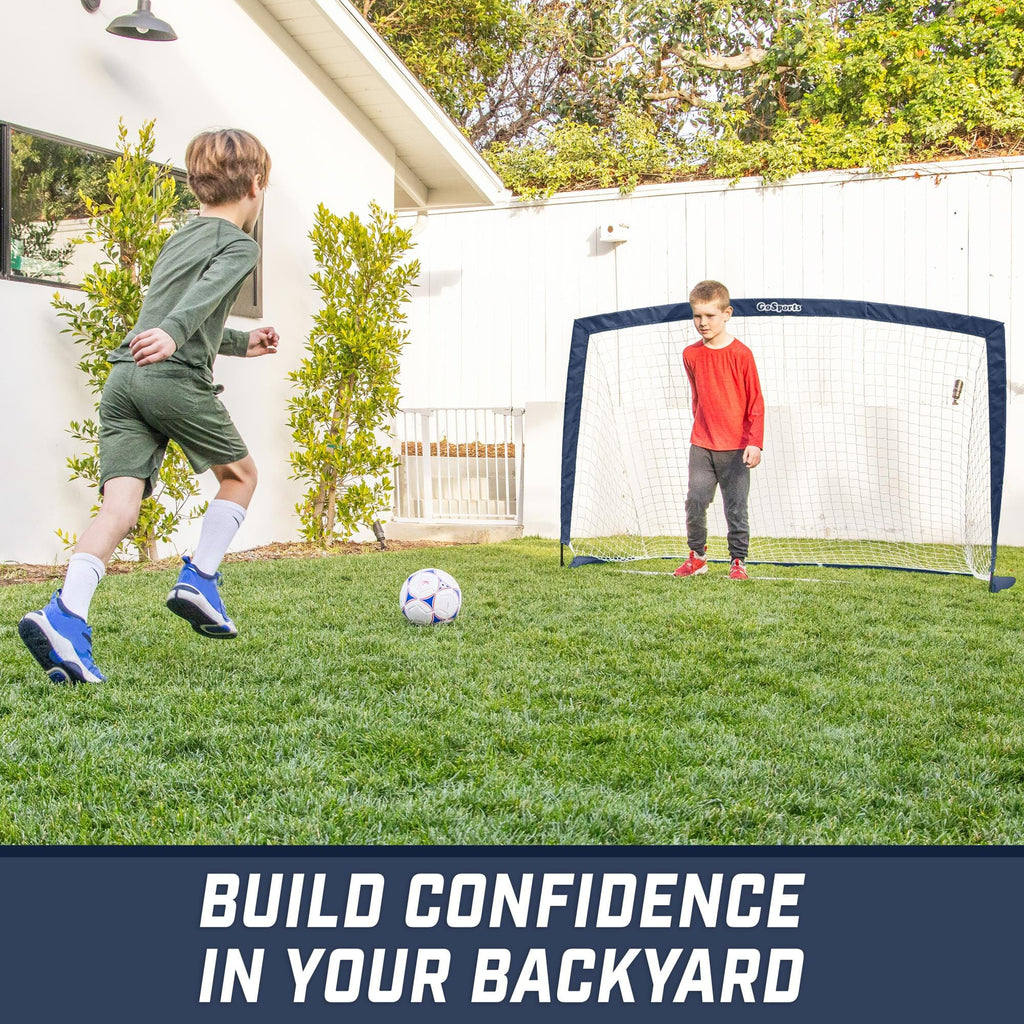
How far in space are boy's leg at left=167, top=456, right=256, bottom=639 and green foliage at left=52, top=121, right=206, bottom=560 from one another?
2930mm

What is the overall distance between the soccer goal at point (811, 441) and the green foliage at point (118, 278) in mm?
3638

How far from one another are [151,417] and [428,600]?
143cm

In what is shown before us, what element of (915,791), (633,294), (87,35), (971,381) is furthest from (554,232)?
(915,791)

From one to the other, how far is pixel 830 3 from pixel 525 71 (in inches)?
203

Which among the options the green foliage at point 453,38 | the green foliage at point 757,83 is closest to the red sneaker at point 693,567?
the green foliage at point 757,83

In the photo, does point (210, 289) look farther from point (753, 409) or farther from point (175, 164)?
point (175, 164)

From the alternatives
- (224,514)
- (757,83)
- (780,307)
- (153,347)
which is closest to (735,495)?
(780,307)

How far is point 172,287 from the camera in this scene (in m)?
3.16

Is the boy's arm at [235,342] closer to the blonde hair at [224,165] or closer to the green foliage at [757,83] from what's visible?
the blonde hair at [224,165]

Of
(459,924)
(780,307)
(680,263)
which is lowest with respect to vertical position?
(459,924)

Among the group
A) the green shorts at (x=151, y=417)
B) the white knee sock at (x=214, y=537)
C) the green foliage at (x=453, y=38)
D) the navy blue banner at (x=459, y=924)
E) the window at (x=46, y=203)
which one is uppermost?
the green foliage at (x=453, y=38)

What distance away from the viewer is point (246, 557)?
7.27 metres

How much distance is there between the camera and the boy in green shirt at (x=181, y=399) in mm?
2949

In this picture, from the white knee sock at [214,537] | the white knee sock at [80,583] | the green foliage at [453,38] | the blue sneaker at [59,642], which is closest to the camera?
the blue sneaker at [59,642]
